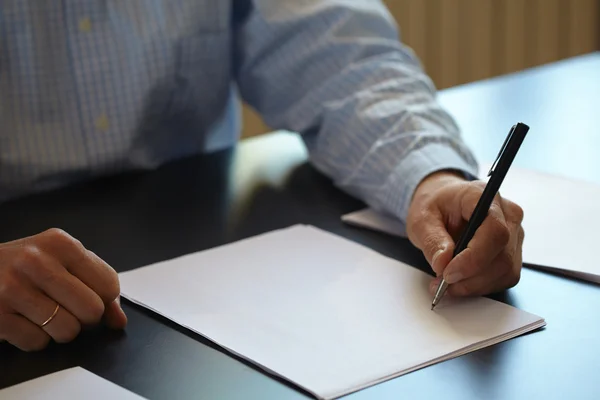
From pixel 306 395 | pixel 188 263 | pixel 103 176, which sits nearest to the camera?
pixel 306 395

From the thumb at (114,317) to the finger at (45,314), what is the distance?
29 mm

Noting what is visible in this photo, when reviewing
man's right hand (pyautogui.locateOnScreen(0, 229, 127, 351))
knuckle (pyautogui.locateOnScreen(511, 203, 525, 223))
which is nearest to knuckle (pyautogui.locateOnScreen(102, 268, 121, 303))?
man's right hand (pyautogui.locateOnScreen(0, 229, 127, 351))

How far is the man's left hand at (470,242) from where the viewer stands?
876 millimetres

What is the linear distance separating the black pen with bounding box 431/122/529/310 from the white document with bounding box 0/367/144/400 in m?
0.34

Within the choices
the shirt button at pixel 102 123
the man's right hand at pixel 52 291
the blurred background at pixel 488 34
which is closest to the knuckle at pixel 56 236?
the man's right hand at pixel 52 291

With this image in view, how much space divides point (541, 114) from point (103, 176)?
2.22 feet

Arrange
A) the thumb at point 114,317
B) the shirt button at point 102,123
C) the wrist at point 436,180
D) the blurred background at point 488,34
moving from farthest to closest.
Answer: the blurred background at point 488,34 → the shirt button at point 102,123 → the wrist at point 436,180 → the thumb at point 114,317

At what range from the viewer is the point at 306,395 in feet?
2.36

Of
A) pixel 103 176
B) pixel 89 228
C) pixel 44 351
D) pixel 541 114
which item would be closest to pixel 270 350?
pixel 44 351

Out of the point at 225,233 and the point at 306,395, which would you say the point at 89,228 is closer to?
the point at 225,233

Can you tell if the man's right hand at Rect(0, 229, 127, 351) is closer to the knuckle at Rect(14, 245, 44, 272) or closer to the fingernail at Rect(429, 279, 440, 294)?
the knuckle at Rect(14, 245, 44, 272)

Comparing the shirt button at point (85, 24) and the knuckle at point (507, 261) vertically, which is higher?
the shirt button at point (85, 24)

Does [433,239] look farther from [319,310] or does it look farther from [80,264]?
[80,264]

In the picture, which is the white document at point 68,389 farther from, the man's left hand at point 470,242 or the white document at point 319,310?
the man's left hand at point 470,242
